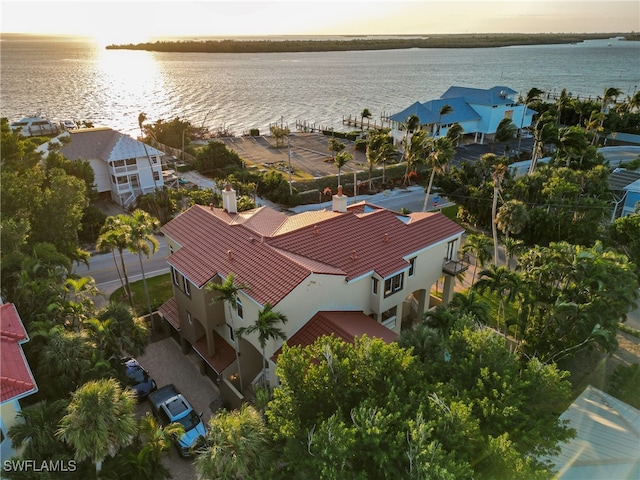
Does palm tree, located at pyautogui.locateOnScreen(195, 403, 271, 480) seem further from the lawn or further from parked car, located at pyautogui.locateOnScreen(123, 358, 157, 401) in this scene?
the lawn

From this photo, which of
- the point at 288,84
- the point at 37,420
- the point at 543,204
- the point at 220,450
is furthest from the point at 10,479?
the point at 288,84

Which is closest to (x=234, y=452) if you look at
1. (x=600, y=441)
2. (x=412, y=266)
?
(x=412, y=266)

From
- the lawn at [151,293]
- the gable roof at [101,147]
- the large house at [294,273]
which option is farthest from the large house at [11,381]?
the gable roof at [101,147]

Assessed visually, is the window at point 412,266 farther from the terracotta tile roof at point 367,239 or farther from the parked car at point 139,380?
the parked car at point 139,380

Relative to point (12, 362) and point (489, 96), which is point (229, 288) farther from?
point (489, 96)

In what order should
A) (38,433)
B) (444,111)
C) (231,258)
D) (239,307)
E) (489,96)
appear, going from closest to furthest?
(38,433), (239,307), (231,258), (444,111), (489,96)

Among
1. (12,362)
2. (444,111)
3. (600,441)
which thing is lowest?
(600,441)

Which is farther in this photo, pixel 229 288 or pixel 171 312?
pixel 171 312
